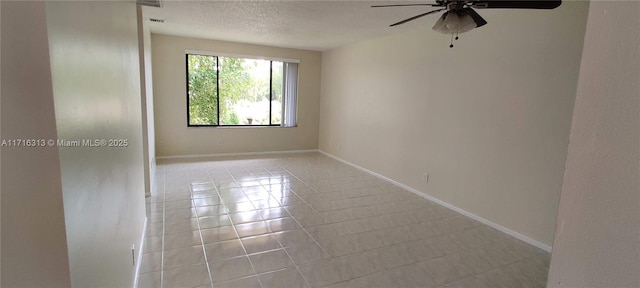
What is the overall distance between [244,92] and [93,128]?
20.2 feet

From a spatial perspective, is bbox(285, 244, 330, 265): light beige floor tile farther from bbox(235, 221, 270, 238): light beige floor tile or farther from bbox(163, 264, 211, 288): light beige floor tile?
bbox(163, 264, 211, 288): light beige floor tile

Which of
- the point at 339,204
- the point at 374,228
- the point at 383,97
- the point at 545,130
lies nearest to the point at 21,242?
the point at 374,228

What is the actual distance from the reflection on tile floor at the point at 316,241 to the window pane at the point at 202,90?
6.80ft

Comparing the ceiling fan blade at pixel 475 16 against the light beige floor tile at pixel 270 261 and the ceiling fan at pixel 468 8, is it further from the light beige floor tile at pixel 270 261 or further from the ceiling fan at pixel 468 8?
the light beige floor tile at pixel 270 261

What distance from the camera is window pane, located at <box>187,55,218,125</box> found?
6318 millimetres

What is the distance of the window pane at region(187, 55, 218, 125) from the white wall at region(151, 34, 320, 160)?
0.27 metres

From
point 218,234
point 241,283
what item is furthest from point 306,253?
point 218,234

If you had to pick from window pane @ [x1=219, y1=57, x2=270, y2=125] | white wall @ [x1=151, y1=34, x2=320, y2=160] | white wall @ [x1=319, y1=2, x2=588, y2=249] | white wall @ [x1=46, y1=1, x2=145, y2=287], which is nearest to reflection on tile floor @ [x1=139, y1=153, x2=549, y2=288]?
white wall @ [x1=319, y1=2, x2=588, y2=249]

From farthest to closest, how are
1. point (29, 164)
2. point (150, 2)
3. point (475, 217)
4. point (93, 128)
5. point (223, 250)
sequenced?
point (475, 217), point (150, 2), point (223, 250), point (93, 128), point (29, 164)

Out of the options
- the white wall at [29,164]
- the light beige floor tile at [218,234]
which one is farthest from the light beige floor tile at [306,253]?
the white wall at [29,164]

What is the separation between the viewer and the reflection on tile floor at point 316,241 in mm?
2395

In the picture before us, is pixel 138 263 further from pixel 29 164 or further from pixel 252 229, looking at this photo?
pixel 29 164

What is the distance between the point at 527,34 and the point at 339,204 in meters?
2.68

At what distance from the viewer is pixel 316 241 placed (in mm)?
2949
